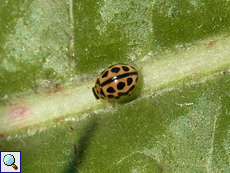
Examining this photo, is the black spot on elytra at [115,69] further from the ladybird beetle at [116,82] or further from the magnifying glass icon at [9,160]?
the magnifying glass icon at [9,160]

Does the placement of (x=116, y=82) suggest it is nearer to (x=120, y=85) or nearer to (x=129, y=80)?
(x=120, y=85)

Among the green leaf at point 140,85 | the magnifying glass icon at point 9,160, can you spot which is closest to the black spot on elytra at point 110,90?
the green leaf at point 140,85

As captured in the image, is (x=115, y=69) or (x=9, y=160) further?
(x=9, y=160)

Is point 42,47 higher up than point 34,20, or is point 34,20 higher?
point 34,20

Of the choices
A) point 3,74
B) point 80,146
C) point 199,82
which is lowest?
point 80,146

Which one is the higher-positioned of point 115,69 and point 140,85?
point 115,69

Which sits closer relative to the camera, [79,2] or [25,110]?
[79,2]

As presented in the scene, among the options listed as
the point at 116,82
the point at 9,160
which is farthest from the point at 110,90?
the point at 9,160

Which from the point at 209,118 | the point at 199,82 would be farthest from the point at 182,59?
the point at 209,118

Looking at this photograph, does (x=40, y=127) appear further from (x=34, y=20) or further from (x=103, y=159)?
(x=34, y=20)
